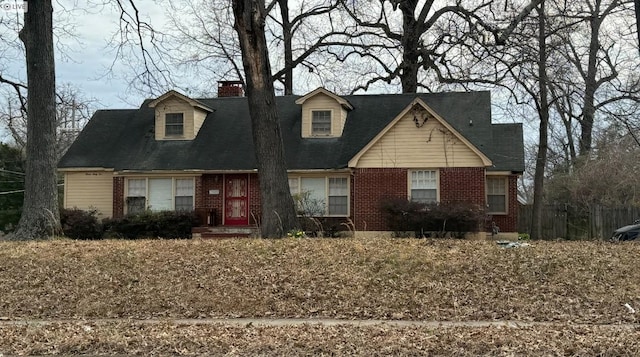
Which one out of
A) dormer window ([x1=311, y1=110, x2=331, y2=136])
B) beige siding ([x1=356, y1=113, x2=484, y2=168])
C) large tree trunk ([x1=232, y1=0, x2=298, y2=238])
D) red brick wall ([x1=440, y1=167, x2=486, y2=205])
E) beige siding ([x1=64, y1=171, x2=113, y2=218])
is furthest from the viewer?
beige siding ([x1=64, y1=171, x2=113, y2=218])

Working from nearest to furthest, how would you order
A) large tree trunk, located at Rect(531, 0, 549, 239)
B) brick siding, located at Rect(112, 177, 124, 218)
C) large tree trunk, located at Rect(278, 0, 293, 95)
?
large tree trunk, located at Rect(531, 0, 549, 239) < brick siding, located at Rect(112, 177, 124, 218) < large tree trunk, located at Rect(278, 0, 293, 95)

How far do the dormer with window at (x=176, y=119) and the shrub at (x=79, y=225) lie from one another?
4.41 meters

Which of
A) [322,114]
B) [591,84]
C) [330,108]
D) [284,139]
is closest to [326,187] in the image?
[284,139]

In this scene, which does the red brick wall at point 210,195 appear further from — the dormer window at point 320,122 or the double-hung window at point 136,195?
the dormer window at point 320,122

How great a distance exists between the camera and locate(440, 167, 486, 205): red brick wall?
21875 millimetres

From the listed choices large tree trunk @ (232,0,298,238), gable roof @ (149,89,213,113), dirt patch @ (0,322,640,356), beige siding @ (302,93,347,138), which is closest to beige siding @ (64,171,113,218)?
gable roof @ (149,89,213,113)

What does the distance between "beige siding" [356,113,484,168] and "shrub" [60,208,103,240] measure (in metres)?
10.4

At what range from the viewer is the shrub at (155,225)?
23453mm

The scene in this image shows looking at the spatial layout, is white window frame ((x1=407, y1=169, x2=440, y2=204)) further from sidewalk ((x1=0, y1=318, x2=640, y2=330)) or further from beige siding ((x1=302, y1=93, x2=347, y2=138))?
sidewalk ((x1=0, y1=318, x2=640, y2=330))

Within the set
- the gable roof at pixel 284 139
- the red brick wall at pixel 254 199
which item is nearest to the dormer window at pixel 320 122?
the gable roof at pixel 284 139

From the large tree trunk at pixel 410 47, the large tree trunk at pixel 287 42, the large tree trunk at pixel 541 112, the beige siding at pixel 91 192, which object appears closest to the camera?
the large tree trunk at pixel 541 112

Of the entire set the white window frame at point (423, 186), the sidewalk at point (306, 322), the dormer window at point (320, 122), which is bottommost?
the sidewalk at point (306, 322)

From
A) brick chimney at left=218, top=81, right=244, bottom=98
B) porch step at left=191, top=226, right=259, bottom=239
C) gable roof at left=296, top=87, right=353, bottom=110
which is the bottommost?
porch step at left=191, top=226, right=259, bottom=239

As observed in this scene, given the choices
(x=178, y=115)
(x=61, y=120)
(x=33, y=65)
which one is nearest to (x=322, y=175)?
(x=178, y=115)
